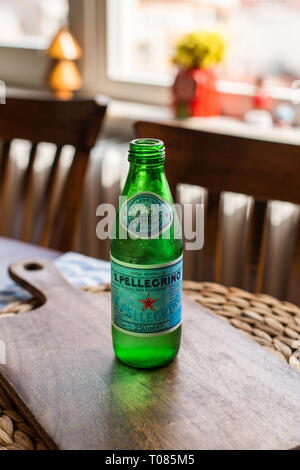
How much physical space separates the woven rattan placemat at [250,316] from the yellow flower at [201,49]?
33.2 inches

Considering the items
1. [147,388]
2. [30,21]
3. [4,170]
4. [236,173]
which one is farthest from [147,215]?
[30,21]

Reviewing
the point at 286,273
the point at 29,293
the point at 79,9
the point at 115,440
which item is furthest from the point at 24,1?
the point at 115,440

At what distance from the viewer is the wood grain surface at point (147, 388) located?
0.52 meters

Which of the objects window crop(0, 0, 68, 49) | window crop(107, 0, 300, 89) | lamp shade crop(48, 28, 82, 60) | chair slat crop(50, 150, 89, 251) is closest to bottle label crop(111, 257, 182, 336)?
chair slat crop(50, 150, 89, 251)

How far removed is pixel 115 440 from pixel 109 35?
59.7 inches

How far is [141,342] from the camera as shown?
607 millimetres

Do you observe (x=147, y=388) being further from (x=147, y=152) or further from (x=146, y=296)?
(x=147, y=152)

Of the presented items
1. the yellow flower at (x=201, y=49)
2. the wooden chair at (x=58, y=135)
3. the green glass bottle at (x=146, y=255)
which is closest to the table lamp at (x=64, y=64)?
the yellow flower at (x=201, y=49)

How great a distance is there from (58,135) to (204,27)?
2.24 feet

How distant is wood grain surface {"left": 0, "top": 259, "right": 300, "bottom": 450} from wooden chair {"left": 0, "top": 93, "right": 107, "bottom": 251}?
0.51m

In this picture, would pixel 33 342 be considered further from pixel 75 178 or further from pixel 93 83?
pixel 93 83

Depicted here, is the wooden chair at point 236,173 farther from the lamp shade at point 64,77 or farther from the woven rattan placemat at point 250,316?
the lamp shade at point 64,77

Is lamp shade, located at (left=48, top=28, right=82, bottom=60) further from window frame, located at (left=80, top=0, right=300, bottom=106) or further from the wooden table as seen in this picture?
the wooden table

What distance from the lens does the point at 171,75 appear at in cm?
181
